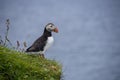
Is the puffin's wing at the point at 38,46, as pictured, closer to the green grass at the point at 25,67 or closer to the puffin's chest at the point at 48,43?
the puffin's chest at the point at 48,43

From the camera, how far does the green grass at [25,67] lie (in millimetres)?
14609

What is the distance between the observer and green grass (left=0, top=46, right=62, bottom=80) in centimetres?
1461

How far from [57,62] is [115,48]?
8652 cm

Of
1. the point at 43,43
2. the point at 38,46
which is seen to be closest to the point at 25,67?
the point at 38,46

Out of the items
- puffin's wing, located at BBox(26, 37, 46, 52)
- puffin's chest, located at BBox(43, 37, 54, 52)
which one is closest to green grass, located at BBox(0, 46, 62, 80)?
puffin's wing, located at BBox(26, 37, 46, 52)

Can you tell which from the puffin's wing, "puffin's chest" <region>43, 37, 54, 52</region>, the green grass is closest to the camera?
the green grass

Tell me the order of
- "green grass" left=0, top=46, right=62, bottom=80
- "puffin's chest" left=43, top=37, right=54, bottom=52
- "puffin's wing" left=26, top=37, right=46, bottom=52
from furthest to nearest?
"puffin's chest" left=43, top=37, right=54, bottom=52, "puffin's wing" left=26, top=37, right=46, bottom=52, "green grass" left=0, top=46, right=62, bottom=80

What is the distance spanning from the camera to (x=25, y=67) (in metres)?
15.3

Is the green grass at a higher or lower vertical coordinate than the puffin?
lower

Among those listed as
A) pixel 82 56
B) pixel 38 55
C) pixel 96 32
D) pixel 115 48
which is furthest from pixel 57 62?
pixel 96 32

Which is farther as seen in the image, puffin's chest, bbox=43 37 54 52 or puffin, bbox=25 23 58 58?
puffin's chest, bbox=43 37 54 52

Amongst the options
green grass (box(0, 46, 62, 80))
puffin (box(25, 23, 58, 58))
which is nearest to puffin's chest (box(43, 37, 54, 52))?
puffin (box(25, 23, 58, 58))

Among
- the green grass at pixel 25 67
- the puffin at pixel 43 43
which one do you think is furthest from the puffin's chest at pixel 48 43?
the green grass at pixel 25 67

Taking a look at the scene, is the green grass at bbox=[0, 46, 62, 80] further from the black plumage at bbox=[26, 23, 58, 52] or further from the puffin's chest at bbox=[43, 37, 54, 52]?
the puffin's chest at bbox=[43, 37, 54, 52]
